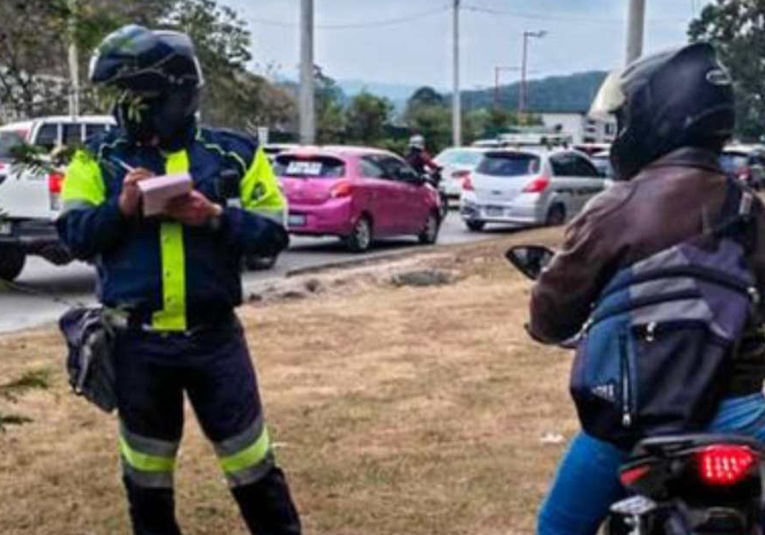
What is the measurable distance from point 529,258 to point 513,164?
71.3ft

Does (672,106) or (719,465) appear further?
(672,106)

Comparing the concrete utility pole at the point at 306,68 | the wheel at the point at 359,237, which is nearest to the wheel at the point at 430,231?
the wheel at the point at 359,237

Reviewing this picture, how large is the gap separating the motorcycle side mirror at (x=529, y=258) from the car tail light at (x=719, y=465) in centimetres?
87

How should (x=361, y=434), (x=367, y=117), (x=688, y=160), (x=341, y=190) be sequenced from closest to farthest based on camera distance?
1. (x=688, y=160)
2. (x=361, y=434)
3. (x=341, y=190)
4. (x=367, y=117)

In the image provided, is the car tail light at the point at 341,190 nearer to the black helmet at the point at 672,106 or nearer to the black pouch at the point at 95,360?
the black pouch at the point at 95,360

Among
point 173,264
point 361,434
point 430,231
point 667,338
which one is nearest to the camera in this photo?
point 667,338

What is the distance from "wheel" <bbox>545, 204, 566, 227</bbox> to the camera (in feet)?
82.7

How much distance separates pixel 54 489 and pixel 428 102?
64256 millimetres

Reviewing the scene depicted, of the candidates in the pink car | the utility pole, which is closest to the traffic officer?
the utility pole

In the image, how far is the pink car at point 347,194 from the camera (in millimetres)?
20797

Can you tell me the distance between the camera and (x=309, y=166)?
68.7ft

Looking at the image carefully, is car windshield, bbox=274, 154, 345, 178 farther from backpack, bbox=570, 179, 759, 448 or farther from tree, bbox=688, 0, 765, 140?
tree, bbox=688, 0, 765, 140

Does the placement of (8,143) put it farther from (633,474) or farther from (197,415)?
(633,474)

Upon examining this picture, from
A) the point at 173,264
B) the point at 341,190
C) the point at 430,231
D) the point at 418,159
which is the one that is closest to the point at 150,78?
the point at 173,264
